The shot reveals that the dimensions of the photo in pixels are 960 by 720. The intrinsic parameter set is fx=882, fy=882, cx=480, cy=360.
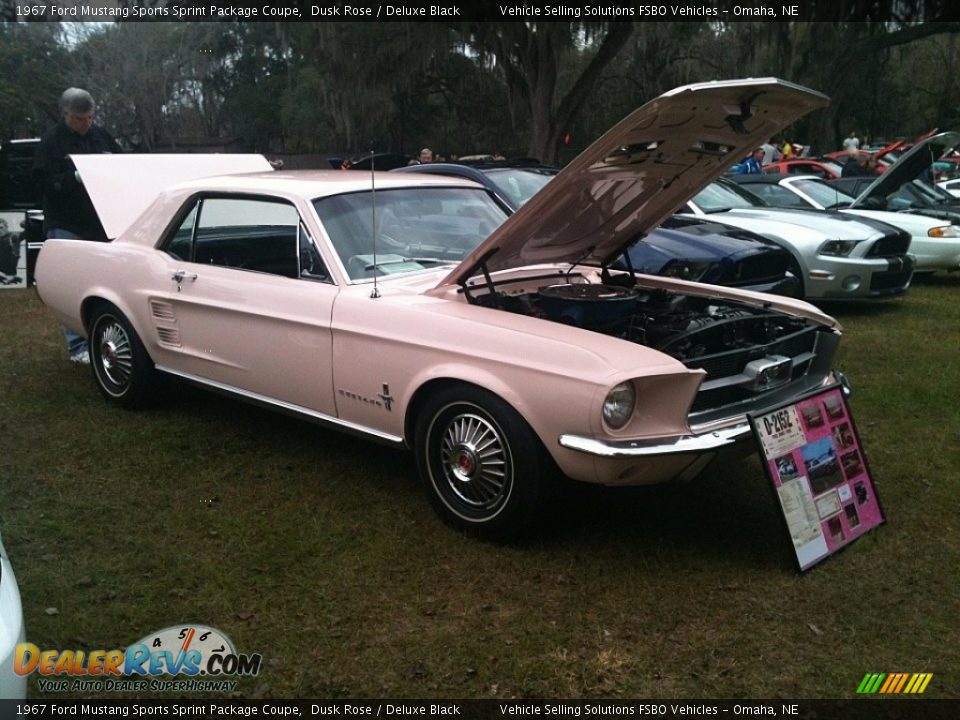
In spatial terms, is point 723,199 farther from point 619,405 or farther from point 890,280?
point 619,405

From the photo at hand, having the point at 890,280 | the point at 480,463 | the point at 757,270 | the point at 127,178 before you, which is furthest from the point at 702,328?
the point at 890,280

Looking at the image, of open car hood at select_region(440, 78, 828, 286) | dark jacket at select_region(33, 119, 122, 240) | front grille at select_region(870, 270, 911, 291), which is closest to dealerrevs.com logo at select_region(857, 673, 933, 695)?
open car hood at select_region(440, 78, 828, 286)

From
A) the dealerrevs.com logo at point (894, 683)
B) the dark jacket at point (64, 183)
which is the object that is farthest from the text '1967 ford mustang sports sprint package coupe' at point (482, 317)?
the dark jacket at point (64, 183)

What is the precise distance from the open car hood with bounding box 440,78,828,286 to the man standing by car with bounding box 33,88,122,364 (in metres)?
3.81

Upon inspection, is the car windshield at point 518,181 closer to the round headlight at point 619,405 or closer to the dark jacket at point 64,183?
the dark jacket at point 64,183

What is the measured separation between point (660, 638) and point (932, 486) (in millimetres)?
2023

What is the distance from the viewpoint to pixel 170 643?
3.12 m

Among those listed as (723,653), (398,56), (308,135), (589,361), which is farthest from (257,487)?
(308,135)

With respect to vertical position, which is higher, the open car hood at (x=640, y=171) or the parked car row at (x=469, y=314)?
the open car hood at (x=640, y=171)

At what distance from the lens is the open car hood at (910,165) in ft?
30.0

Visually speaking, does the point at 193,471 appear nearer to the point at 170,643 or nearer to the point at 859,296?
the point at 170,643

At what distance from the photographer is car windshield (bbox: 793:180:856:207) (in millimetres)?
10875

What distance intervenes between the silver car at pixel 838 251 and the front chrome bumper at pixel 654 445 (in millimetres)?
5422

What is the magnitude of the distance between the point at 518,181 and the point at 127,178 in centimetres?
324
